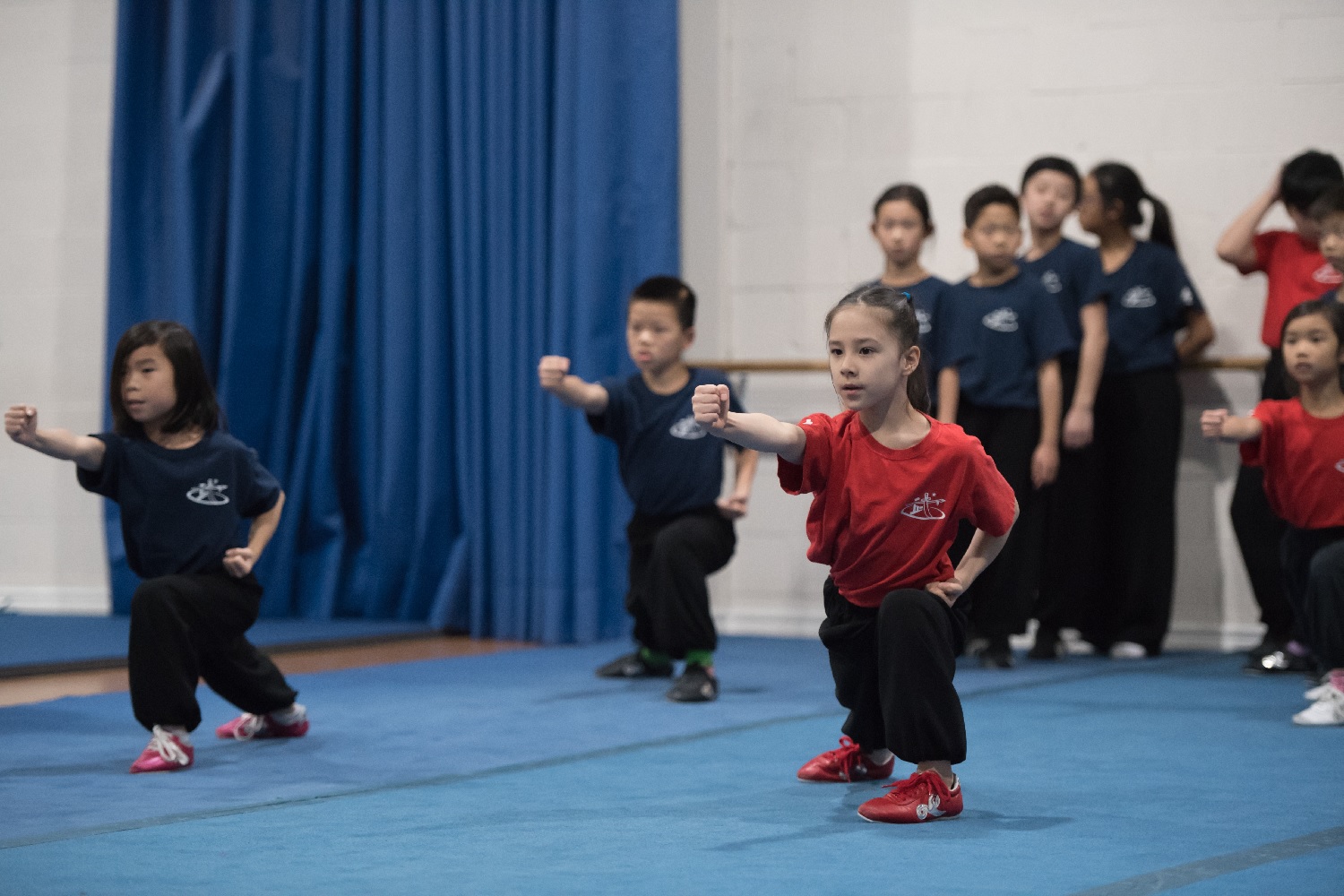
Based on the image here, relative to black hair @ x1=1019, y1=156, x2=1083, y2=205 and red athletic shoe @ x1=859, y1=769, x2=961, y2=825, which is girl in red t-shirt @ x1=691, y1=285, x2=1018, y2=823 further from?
black hair @ x1=1019, y1=156, x2=1083, y2=205

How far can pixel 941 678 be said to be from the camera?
2.36 metres

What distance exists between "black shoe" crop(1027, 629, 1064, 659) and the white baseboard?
313 cm

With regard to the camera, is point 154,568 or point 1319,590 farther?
point 1319,590

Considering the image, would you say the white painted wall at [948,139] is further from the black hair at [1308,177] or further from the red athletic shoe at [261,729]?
the red athletic shoe at [261,729]

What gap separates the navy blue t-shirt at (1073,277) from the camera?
448 cm

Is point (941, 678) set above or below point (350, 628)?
above

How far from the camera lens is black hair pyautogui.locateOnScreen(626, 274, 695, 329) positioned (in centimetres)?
385

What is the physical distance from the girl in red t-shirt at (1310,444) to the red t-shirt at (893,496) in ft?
3.74

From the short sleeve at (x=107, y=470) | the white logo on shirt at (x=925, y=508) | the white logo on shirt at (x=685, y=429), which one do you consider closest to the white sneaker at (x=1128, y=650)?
the white logo on shirt at (x=685, y=429)

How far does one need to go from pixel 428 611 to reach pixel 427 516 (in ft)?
1.15

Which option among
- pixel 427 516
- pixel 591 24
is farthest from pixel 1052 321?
pixel 427 516

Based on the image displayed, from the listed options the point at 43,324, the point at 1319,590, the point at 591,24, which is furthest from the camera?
the point at 43,324

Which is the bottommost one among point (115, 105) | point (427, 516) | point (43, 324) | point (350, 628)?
point (350, 628)

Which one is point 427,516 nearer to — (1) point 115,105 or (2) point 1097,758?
(1) point 115,105
